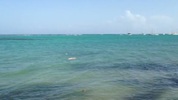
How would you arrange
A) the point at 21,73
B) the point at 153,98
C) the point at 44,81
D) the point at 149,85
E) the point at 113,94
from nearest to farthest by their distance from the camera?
1. the point at 153,98
2. the point at 113,94
3. the point at 149,85
4. the point at 44,81
5. the point at 21,73

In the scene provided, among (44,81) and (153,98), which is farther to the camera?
(44,81)

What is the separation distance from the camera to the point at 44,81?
2125 centimetres

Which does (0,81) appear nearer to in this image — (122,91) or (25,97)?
(25,97)

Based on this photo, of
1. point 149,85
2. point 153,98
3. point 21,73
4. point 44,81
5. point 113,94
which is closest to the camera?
point 153,98

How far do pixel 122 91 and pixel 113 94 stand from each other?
3.15ft

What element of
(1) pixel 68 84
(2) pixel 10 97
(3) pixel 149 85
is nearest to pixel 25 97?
(2) pixel 10 97

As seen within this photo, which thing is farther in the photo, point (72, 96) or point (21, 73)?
point (21, 73)

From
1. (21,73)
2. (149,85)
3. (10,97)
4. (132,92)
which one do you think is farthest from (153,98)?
(21,73)

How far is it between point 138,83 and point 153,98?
4666 mm

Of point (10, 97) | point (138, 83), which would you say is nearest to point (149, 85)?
point (138, 83)

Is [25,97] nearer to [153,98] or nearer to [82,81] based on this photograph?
[82,81]

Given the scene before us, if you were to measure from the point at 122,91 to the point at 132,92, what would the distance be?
711 mm

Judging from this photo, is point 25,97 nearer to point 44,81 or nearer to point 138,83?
point 44,81

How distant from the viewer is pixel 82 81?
21.4 metres
